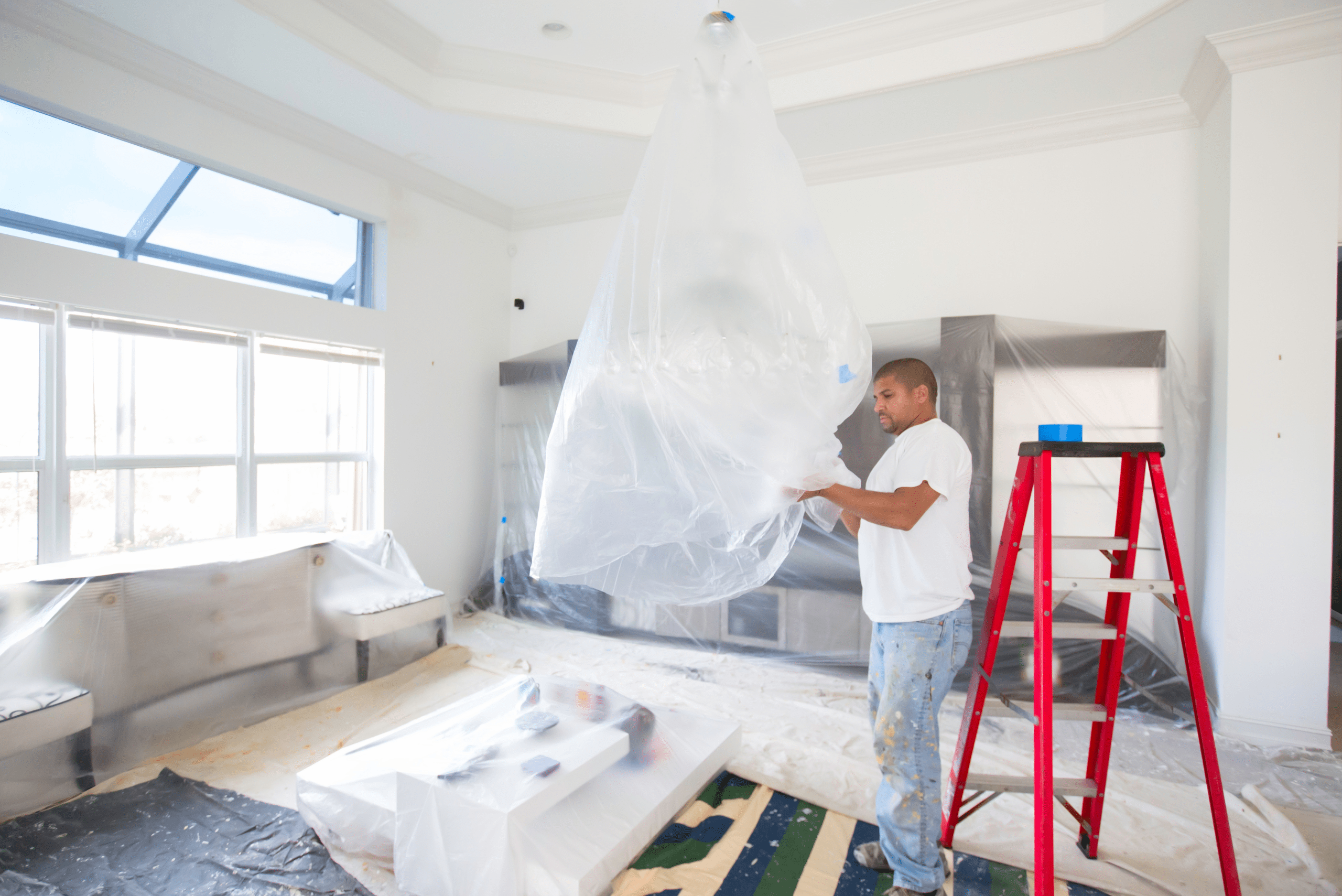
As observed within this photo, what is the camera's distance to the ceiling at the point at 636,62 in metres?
2.29

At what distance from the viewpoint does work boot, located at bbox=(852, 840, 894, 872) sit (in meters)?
1.56

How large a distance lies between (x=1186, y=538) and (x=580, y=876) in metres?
2.71

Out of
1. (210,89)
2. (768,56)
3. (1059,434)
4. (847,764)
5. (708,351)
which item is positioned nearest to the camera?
(708,351)

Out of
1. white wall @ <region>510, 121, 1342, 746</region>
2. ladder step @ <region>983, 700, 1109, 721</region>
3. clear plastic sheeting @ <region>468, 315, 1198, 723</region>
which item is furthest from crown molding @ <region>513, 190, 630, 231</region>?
ladder step @ <region>983, 700, 1109, 721</region>

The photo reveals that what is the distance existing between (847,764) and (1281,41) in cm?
285

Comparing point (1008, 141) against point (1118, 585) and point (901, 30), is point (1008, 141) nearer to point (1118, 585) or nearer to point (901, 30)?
point (901, 30)

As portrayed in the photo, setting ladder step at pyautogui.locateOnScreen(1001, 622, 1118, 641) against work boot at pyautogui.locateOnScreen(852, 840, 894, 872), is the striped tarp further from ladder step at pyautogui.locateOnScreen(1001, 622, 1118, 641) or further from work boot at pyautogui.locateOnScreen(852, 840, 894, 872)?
ladder step at pyautogui.locateOnScreen(1001, 622, 1118, 641)

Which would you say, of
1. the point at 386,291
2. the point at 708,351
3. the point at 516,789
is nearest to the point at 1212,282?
the point at 708,351

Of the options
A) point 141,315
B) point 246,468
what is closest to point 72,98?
point 141,315

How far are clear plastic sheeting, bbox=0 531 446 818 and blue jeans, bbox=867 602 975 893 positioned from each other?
2.14m

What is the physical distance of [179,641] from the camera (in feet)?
7.20

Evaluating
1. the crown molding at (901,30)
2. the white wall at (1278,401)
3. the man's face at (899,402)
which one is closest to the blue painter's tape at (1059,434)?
the man's face at (899,402)

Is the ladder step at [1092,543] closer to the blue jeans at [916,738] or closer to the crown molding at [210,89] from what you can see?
the blue jeans at [916,738]

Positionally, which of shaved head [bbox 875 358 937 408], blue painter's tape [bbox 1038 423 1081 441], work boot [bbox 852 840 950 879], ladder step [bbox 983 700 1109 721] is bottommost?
work boot [bbox 852 840 950 879]
